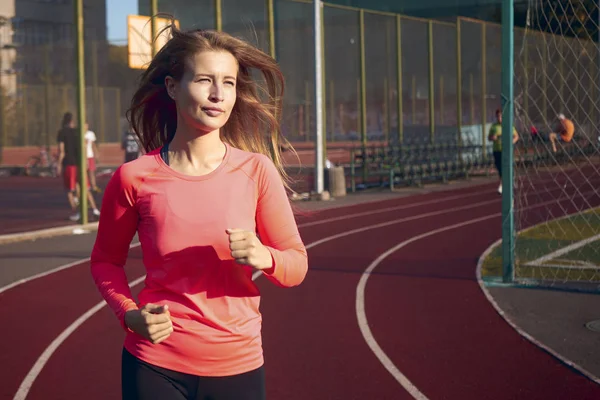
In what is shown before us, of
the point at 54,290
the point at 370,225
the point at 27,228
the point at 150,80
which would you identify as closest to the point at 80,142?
the point at 27,228

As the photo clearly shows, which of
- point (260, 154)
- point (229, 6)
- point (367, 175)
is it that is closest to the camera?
point (260, 154)

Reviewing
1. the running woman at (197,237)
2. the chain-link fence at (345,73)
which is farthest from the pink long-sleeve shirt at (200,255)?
the chain-link fence at (345,73)

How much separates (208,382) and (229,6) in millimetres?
27382

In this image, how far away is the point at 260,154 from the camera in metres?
3.32

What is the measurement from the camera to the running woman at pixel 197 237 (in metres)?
3.08

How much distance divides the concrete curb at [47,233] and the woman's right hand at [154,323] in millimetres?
13215

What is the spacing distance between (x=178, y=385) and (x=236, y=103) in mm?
1008

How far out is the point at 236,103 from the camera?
3.52 m

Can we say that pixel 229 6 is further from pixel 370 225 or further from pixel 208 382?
pixel 208 382

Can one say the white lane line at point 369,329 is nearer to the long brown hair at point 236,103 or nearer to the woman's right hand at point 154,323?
the long brown hair at point 236,103

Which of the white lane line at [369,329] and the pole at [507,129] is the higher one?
the pole at [507,129]

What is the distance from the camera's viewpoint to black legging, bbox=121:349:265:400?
3.11 m

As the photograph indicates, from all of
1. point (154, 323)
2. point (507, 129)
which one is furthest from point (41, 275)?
point (154, 323)

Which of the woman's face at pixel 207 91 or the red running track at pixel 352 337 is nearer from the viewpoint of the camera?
the woman's face at pixel 207 91
